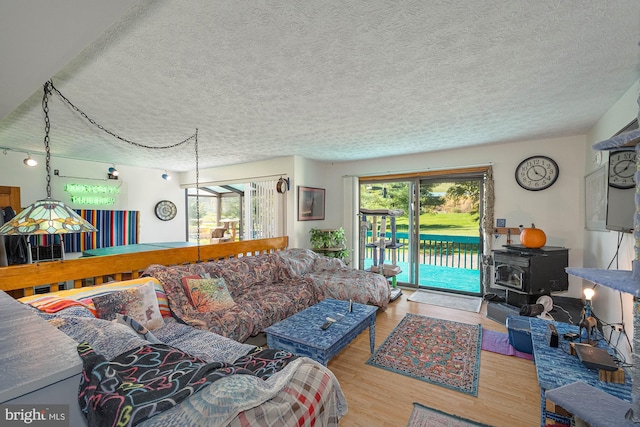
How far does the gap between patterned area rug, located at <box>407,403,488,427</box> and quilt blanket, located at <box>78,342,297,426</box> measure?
142cm

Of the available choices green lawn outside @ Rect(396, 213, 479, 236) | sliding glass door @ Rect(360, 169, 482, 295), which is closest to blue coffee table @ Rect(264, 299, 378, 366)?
sliding glass door @ Rect(360, 169, 482, 295)

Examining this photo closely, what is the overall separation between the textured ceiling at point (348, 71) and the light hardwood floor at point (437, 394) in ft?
7.81

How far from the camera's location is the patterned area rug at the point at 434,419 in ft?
5.88

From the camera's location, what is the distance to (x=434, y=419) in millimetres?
1834

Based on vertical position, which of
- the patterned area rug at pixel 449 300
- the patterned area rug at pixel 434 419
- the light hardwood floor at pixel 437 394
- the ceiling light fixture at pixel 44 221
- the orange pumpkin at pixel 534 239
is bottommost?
the patterned area rug at pixel 449 300

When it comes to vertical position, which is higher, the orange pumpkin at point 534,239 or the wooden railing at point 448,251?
the orange pumpkin at point 534,239

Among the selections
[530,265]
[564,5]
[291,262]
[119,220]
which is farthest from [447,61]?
[119,220]

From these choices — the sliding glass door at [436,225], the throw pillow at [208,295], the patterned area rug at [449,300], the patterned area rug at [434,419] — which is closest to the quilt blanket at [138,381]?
the patterned area rug at [434,419]

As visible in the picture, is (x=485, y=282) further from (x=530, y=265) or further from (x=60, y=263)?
(x=60, y=263)

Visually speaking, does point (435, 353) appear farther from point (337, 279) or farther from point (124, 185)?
point (124, 185)

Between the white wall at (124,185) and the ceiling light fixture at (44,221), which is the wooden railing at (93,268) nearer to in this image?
the ceiling light fixture at (44,221)

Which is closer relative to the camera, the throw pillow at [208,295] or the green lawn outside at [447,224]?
the throw pillow at [208,295]

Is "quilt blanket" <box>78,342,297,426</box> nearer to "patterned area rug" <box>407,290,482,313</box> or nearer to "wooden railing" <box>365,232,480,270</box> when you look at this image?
"patterned area rug" <box>407,290,482,313</box>

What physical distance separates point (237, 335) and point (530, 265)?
327 centimetres
